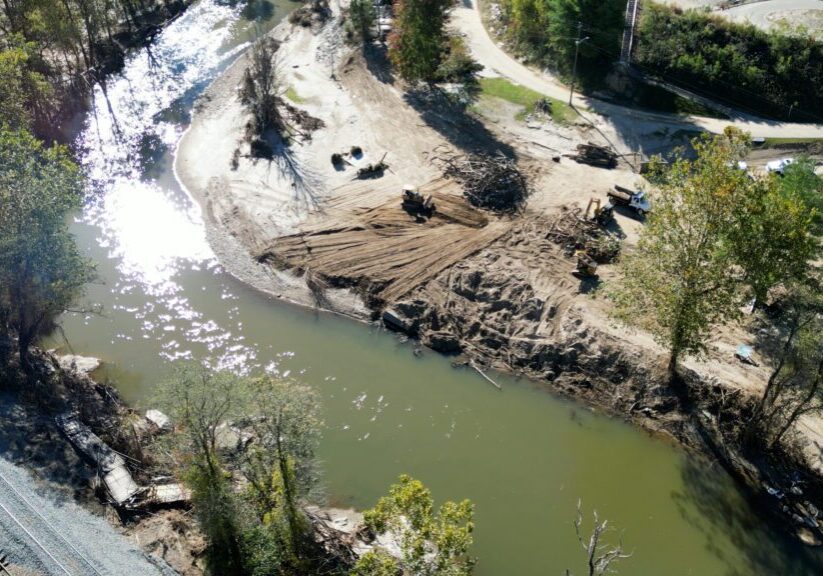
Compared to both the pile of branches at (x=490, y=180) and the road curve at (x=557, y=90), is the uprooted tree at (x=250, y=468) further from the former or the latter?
the road curve at (x=557, y=90)

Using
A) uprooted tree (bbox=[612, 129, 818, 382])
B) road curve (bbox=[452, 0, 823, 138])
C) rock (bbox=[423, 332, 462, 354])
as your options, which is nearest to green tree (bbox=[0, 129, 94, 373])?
rock (bbox=[423, 332, 462, 354])

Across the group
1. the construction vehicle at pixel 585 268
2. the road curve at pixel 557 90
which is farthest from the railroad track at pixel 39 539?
the road curve at pixel 557 90

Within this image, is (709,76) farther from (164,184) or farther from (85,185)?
(85,185)

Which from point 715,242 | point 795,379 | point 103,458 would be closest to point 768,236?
point 715,242

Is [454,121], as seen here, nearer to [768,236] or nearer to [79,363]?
[768,236]

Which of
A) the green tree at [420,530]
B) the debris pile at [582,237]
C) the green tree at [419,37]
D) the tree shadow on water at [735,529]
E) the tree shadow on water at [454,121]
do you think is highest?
the green tree at [419,37]
